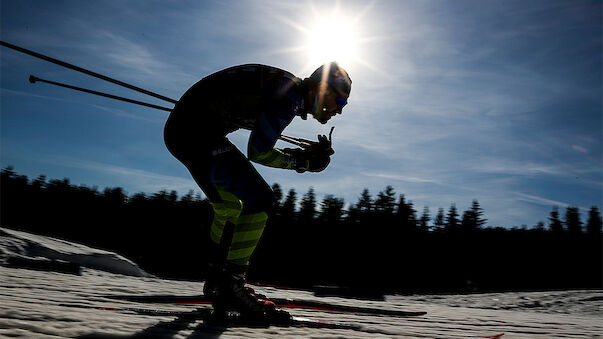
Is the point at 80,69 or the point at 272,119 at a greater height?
the point at 80,69

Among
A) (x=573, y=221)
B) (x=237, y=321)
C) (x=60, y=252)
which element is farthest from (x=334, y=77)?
(x=573, y=221)

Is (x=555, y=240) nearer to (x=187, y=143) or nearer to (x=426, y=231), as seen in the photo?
(x=426, y=231)

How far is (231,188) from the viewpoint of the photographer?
319 centimetres

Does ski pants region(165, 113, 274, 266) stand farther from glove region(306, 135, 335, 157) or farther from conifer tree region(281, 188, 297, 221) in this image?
conifer tree region(281, 188, 297, 221)

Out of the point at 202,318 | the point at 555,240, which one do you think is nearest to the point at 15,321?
the point at 202,318

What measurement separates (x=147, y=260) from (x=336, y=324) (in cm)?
7519

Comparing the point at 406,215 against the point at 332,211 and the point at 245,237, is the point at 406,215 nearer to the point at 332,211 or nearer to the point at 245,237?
the point at 332,211

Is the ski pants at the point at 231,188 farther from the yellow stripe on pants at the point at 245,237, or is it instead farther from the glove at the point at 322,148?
the glove at the point at 322,148

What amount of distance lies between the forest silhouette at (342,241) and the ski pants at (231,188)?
5793cm

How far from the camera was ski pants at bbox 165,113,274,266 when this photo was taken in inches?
123

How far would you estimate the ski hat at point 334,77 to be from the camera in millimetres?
3514

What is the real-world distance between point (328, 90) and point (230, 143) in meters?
0.98

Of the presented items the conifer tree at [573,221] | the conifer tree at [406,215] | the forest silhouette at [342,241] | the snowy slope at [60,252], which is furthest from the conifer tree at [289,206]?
the snowy slope at [60,252]

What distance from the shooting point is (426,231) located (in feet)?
227
